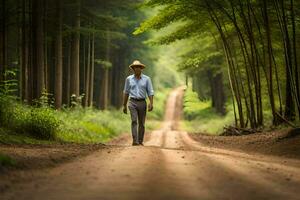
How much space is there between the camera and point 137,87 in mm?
13750

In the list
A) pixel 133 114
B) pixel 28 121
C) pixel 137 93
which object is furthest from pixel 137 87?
pixel 28 121

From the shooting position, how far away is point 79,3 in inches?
1046

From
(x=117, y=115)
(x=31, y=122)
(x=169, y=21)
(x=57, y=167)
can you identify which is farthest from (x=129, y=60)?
(x=57, y=167)

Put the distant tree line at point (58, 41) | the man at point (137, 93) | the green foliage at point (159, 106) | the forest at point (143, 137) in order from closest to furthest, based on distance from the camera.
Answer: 1. the forest at point (143, 137)
2. the man at point (137, 93)
3. the distant tree line at point (58, 41)
4. the green foliage at point (159, 106)

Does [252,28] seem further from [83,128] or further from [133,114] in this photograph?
[133,114]

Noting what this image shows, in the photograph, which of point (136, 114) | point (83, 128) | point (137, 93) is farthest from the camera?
point (83, 128)

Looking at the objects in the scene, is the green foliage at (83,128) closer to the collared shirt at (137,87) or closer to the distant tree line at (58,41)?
the distant tree line at (58,41)

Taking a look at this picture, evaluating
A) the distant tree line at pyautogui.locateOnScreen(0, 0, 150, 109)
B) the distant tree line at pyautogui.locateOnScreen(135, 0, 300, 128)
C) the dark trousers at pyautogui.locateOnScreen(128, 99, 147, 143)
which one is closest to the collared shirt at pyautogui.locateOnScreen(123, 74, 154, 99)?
the dark trousers at pyautogui.locateOnScreen(128, 99, 147, 143)

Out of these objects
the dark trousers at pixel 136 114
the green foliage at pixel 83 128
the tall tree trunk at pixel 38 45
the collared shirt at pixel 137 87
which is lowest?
the green foliage at pixel 83 128

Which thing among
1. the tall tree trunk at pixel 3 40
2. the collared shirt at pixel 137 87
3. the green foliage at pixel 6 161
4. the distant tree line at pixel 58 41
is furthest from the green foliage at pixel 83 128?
the green foliage at pixel 6 161

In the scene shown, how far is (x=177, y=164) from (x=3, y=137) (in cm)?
560

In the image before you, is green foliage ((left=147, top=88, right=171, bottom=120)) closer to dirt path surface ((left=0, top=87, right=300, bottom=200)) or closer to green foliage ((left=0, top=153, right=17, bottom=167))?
dirt path surface ((left=0, top=87, right=300, bottom=200))

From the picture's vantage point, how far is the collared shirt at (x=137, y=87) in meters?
13.7

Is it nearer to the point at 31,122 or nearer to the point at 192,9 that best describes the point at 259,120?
the point at 192,9
